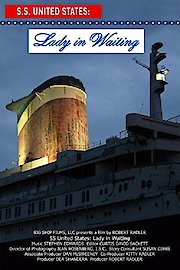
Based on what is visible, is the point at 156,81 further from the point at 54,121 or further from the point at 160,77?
the point at 54,121

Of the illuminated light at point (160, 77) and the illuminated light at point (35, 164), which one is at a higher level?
the illuminated light at point (160, 77)

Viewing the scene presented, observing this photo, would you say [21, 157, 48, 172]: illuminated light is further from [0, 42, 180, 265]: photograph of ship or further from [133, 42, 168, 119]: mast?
[133, 42, 168, 119]: mast

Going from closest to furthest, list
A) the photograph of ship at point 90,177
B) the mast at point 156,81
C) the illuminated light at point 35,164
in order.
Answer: the photograph of ship at point 90,177
the mast at point 156,81
the illuminated light at point 35,164

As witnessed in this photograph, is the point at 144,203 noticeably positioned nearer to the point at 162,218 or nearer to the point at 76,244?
the point at 162,218

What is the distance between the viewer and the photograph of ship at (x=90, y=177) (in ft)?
87.2

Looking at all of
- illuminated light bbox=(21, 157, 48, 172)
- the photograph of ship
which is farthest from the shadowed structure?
illuminated light bbox=(21, 157, 48, 172)

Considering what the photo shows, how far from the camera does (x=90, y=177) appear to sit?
31438 mm

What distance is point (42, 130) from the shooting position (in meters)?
43.7

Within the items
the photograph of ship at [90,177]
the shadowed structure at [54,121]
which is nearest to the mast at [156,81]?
the photograph of ship at [90,177]

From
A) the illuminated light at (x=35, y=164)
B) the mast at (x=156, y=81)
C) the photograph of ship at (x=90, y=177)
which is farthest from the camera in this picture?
the illuminated light at (x=35, y=164)

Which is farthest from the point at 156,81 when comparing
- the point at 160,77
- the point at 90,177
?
the point at 90,177

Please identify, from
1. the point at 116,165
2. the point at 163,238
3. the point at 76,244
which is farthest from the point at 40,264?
the point at 163,238

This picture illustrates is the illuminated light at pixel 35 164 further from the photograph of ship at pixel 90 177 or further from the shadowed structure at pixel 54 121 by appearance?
the shadowed structure at pixel 54 121

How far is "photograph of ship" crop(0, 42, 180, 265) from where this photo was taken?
26594mm
